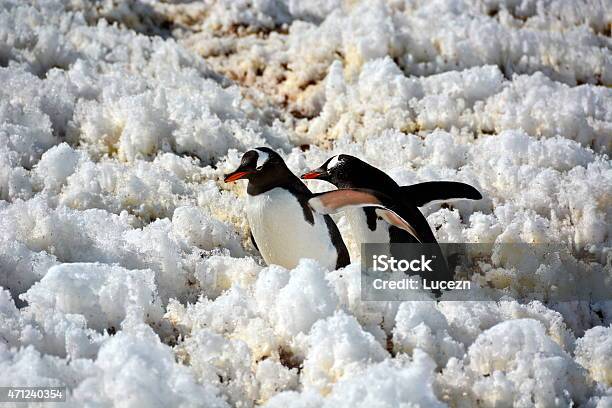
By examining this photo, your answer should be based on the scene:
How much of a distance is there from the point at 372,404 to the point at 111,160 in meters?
4.43

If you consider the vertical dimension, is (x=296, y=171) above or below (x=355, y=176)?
below

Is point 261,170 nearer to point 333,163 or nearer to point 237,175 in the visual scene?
point 237,175

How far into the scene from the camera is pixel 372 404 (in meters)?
3.57

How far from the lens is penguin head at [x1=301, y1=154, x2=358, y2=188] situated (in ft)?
18.5

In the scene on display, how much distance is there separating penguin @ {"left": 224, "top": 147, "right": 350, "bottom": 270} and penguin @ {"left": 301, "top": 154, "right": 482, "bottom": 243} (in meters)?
0.26

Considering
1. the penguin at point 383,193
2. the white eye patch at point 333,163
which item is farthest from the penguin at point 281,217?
the white eye patch at point 333,163

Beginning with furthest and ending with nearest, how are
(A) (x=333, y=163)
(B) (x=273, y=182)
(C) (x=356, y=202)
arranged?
(A) (x=333, y=163), (B) (x=273, y=182), (C) (x=356, y=202)

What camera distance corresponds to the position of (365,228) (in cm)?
556

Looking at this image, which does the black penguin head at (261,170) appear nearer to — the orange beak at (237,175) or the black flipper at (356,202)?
the orange beak at (237,175)

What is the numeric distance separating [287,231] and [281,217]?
104 millimetres

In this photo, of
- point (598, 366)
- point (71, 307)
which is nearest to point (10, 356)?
point (71, 307)

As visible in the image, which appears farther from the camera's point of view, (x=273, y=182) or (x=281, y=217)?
(x=273, y=182)

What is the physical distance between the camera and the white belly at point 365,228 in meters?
5.54

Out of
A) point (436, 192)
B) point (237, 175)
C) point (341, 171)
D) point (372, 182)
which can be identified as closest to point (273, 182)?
point (237, 175)
